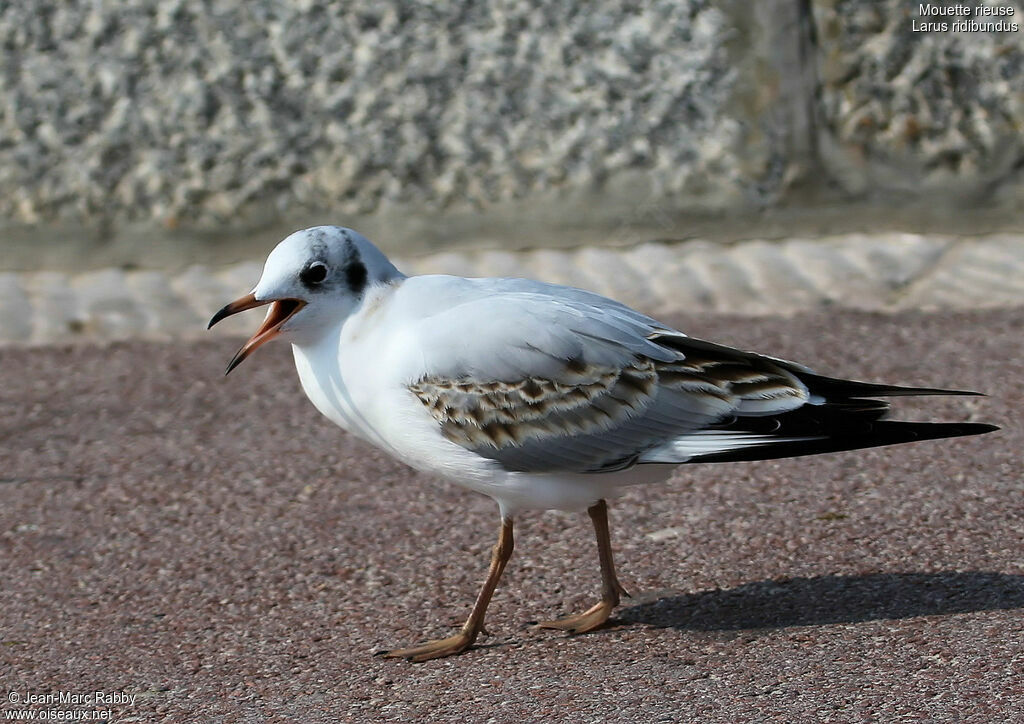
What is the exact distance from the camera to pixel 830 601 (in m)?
3.91

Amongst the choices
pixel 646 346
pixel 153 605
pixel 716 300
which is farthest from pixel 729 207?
pixel 153 605

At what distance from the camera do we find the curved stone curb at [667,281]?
635 cm

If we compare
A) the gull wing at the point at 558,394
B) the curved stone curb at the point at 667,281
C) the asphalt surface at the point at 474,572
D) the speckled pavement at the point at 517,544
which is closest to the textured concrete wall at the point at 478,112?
the curved stone curb at the point at 667,281

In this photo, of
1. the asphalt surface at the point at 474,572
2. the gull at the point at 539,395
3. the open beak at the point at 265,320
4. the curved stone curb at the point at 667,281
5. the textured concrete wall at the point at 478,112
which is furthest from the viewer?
the textured concrete wall at the point at 478,112

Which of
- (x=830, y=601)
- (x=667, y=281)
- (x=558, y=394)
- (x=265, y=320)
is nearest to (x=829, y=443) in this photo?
(x=830, y=601)

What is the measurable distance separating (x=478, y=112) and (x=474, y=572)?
3.29m

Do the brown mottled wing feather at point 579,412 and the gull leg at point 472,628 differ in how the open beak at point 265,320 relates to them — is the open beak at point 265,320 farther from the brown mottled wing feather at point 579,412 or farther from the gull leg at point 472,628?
the gull leg at point 472,628

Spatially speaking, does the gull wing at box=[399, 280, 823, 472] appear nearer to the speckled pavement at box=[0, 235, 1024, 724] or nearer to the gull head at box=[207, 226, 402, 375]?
the gull head at box=[207, 226, 402, 375]

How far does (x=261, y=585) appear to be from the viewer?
13.9 ft

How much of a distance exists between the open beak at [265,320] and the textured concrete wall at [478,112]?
317cm

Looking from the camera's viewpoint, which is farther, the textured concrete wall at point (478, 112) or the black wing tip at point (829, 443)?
the textured concrete wall at point (478, 112)

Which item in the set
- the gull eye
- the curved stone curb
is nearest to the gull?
the gull eye

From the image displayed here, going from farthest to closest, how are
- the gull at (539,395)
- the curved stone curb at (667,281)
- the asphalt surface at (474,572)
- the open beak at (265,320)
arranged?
the curved stone curb at (667,281) → the open beak at (265,320) → the gull at (539,395) → the asphalt surface at (474,572)

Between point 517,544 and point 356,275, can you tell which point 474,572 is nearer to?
point 517,544
